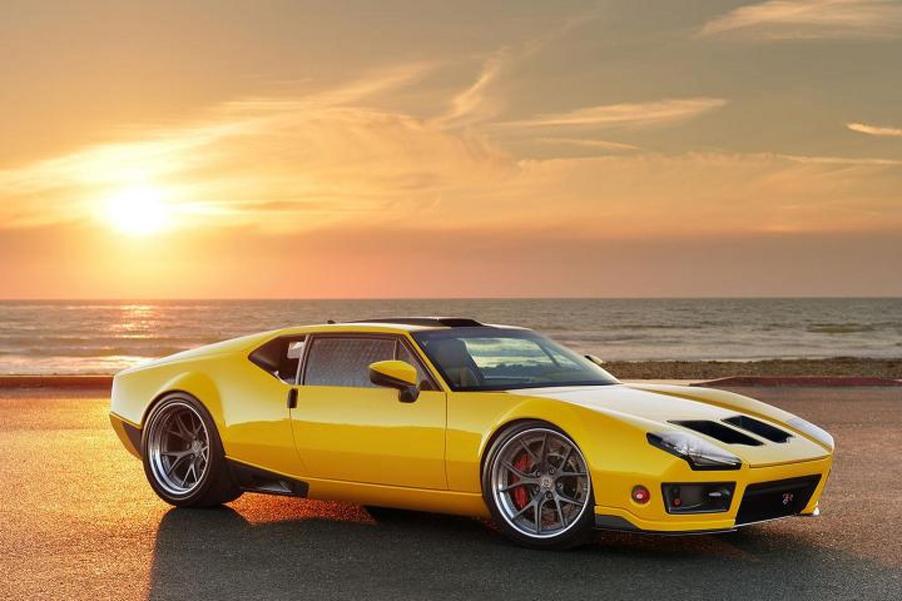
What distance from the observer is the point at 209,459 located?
8602mm

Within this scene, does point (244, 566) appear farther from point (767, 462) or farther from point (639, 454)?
point (767, 462)

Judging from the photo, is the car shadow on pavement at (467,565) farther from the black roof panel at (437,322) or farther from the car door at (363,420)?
the black roof panel at (437,322)

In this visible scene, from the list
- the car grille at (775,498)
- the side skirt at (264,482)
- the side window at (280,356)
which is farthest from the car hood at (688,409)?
the side window at (280,356)

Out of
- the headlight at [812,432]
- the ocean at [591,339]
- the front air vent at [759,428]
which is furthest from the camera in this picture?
the ocean at [591,339]

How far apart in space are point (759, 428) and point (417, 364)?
215 centimetres

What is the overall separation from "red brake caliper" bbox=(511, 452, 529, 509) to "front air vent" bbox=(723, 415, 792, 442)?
1.23 meters

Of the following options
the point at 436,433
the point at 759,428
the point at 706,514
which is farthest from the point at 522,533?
the point at 759,428

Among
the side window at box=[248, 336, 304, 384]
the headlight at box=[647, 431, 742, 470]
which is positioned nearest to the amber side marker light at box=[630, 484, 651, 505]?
the headlight at box=[647, 431, 742, 470]

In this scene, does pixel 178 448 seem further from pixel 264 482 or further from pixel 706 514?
pixel 706 514

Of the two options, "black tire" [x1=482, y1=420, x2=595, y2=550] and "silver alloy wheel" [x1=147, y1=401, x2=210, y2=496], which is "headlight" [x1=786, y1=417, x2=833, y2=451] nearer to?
"black tire" [x1=482, y1=420, x2=595, y2=550]

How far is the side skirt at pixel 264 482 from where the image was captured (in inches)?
326

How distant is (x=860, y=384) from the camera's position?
20.7 m

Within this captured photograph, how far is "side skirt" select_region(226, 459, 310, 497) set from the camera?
8.27 m

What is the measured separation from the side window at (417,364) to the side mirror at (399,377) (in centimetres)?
Result: 6
